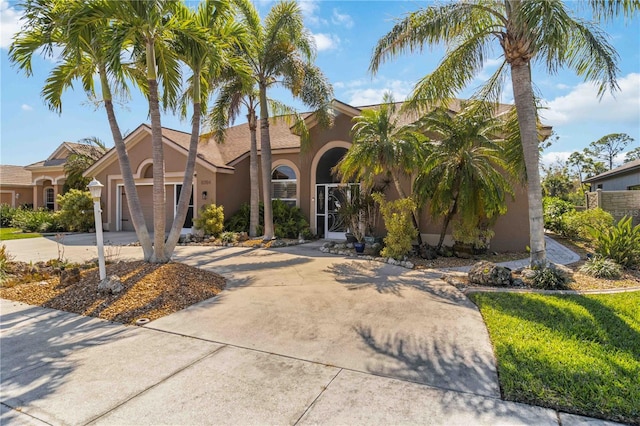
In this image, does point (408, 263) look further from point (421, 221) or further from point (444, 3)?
point (444, 3)

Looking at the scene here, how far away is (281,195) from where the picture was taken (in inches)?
730

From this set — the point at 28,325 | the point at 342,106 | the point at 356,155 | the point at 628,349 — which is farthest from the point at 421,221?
the point at 28,325

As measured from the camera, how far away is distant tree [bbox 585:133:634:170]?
57.3 m

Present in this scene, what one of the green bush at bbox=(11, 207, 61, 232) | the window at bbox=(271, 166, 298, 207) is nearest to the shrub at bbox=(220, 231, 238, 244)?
the window at bbox=(271, 166, 298, 207)

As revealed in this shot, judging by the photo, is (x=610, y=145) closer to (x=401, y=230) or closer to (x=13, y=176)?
(x=401, y=230)

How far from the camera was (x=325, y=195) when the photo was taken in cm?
1695

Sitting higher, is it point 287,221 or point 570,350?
point 287,221

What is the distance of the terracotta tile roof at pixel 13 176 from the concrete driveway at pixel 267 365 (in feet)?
111

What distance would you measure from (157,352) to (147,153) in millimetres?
18288

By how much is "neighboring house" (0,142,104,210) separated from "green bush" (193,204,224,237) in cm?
1576

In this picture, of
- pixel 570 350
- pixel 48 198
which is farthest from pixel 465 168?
pixel 48 198

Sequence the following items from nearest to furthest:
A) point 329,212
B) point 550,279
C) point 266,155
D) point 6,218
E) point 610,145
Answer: point 550,279 < point 266,155 < point 329,212 < point 6,218 < point 610,145

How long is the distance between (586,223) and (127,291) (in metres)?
15.4

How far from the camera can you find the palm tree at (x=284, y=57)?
13.8 meters
